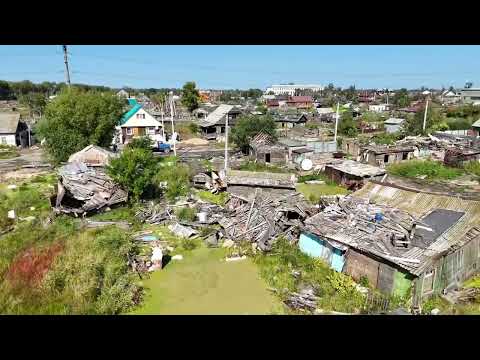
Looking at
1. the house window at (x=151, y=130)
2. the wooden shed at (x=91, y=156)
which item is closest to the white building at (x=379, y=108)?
the house window at (x=151, y=130)

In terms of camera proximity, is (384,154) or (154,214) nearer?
(154,214)

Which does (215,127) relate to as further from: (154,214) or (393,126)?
(154,214)

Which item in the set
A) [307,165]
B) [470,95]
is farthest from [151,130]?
[470,95]

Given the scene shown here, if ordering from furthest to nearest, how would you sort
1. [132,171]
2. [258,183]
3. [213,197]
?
1. [213,197]
2. [258,183]
3. [132,171]

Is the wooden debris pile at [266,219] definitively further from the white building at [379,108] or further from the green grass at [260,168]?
the white building at [379,108]
